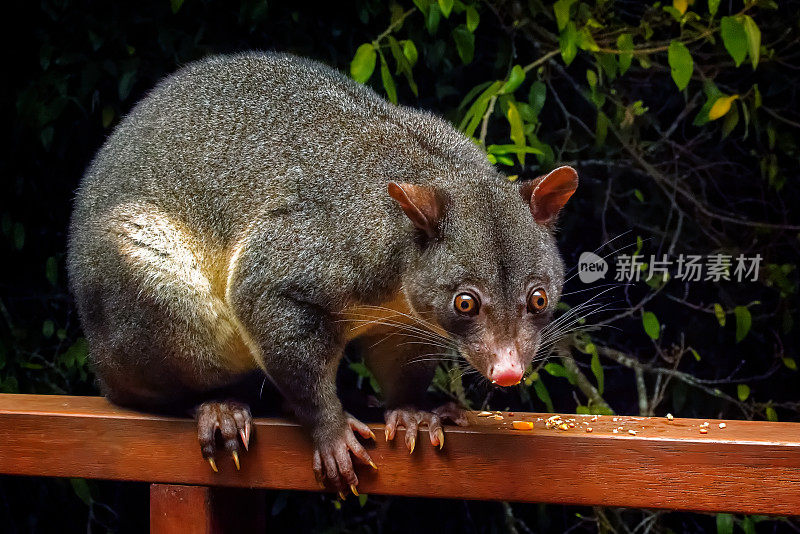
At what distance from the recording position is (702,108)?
10.7 ft

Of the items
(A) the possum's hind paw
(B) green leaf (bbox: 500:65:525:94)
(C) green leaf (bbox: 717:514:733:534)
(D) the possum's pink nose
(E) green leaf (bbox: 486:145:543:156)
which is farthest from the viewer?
(C) green leaf (bbox: 717:514:733:534)

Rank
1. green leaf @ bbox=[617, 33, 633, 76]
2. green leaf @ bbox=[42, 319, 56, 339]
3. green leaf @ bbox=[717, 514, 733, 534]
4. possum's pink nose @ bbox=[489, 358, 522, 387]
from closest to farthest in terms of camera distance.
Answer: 1. possum's pink nose @ bbox=[489, 358, 522, 387]
2. green leaf @ bbox=[617, 33, 633, 76]
3. green leaf @ bbox=[717, 514, 733, 534]
4. green leaf @ bbox=[42, 319, 56, 339]

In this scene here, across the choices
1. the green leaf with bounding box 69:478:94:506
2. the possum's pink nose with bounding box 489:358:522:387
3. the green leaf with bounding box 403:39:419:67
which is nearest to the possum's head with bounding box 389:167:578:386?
the possum's pink nose with bounding box 489:358:522:387

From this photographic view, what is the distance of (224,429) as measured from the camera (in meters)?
2.37

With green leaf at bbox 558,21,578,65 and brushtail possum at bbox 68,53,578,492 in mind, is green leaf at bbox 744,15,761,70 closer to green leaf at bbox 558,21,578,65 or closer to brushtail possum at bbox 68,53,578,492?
green leaf at bbox 558,21,578,65

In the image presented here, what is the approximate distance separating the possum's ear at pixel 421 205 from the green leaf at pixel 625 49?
1.28 meters

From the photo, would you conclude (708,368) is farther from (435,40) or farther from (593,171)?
(435,40)

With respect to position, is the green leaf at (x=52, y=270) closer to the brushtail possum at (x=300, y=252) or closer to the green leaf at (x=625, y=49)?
the brushtail possum at (x=300, y=252)

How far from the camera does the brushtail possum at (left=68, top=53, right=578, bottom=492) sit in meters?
2.16

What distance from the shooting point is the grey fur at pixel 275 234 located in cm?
219

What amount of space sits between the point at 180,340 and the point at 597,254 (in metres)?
1.65

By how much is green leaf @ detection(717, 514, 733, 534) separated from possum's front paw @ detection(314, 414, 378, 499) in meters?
1.55

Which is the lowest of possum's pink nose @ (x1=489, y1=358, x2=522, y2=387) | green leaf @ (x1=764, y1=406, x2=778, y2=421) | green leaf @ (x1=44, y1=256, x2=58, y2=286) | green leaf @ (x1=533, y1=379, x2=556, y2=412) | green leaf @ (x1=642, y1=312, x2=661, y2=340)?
green leaf @ (x1=764, y1=406, x2=778, y2=421)

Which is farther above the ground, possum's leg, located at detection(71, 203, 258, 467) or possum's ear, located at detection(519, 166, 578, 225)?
possum's ear, located at detection(519, 166, 578, 225)
